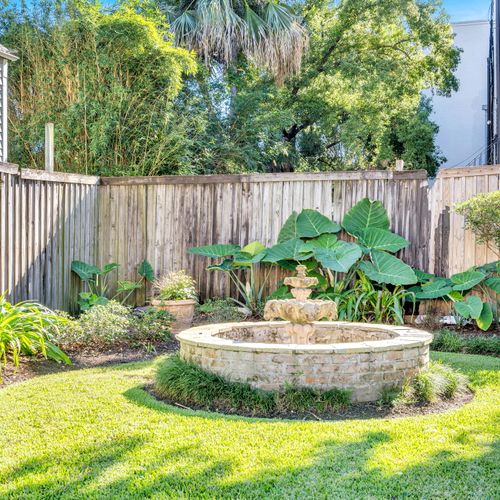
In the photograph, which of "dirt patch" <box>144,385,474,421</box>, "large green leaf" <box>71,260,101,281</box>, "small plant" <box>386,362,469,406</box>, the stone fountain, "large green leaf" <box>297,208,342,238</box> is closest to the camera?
"dirt patch" <box>144,385,474,421</box>

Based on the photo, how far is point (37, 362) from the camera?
5.03 meters

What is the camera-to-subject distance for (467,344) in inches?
224

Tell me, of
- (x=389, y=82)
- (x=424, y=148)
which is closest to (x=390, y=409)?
(x=389, y=82)

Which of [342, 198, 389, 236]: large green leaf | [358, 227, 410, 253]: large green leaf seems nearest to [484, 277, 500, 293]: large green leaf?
[358, 227, 410, 253]: large green leaf

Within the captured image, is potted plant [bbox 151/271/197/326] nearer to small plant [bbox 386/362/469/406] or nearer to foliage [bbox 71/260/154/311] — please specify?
foliage [bbox 71/260/154/311]

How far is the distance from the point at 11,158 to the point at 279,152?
5.73 meters

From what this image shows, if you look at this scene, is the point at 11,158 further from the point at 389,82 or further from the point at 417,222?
the point at 389,82

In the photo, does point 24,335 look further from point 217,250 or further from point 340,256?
point 340,256

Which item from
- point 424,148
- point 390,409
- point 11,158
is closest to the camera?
point 390,409

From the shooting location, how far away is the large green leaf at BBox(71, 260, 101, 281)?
7059 millimetres

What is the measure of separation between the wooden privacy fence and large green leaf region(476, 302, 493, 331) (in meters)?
0.79

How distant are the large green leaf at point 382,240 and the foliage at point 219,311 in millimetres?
1745

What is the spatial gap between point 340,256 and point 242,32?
6950mm

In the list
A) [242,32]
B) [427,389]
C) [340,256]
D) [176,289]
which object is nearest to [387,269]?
[340,256]
